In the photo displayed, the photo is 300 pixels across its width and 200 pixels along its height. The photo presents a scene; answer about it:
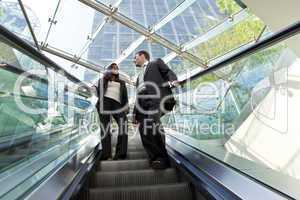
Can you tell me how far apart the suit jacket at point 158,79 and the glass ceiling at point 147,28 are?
4775 millimetres

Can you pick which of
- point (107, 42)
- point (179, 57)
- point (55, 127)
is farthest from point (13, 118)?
point (107, 42)

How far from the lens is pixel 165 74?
393 centimetres

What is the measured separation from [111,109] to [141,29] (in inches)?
283

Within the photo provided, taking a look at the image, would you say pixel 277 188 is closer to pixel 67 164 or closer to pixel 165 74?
pixel 67 164

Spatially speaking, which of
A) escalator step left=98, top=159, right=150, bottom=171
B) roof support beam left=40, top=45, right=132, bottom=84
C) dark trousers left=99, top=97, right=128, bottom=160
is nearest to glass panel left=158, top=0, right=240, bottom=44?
roof support beam left=40, top=45, right=132, bottom=84

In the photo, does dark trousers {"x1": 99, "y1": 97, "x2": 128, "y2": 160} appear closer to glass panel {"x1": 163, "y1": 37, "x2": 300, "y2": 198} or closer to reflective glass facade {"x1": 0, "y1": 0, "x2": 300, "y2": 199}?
reflective glass facade {"x1": 0, "y1": 0, "x2": 300, "y2": 199}

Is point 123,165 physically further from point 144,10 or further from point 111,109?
point 144,10

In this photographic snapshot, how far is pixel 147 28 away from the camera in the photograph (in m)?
11.2

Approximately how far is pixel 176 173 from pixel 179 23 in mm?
8110

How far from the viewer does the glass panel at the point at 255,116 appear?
8.20 feet

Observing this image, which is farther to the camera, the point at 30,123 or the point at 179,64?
the point at 179,64

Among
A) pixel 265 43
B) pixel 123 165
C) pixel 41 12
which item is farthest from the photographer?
pixel 41 12

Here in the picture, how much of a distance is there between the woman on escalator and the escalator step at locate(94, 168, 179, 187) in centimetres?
113

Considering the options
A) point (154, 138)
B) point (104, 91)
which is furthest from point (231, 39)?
point (154, 138)
